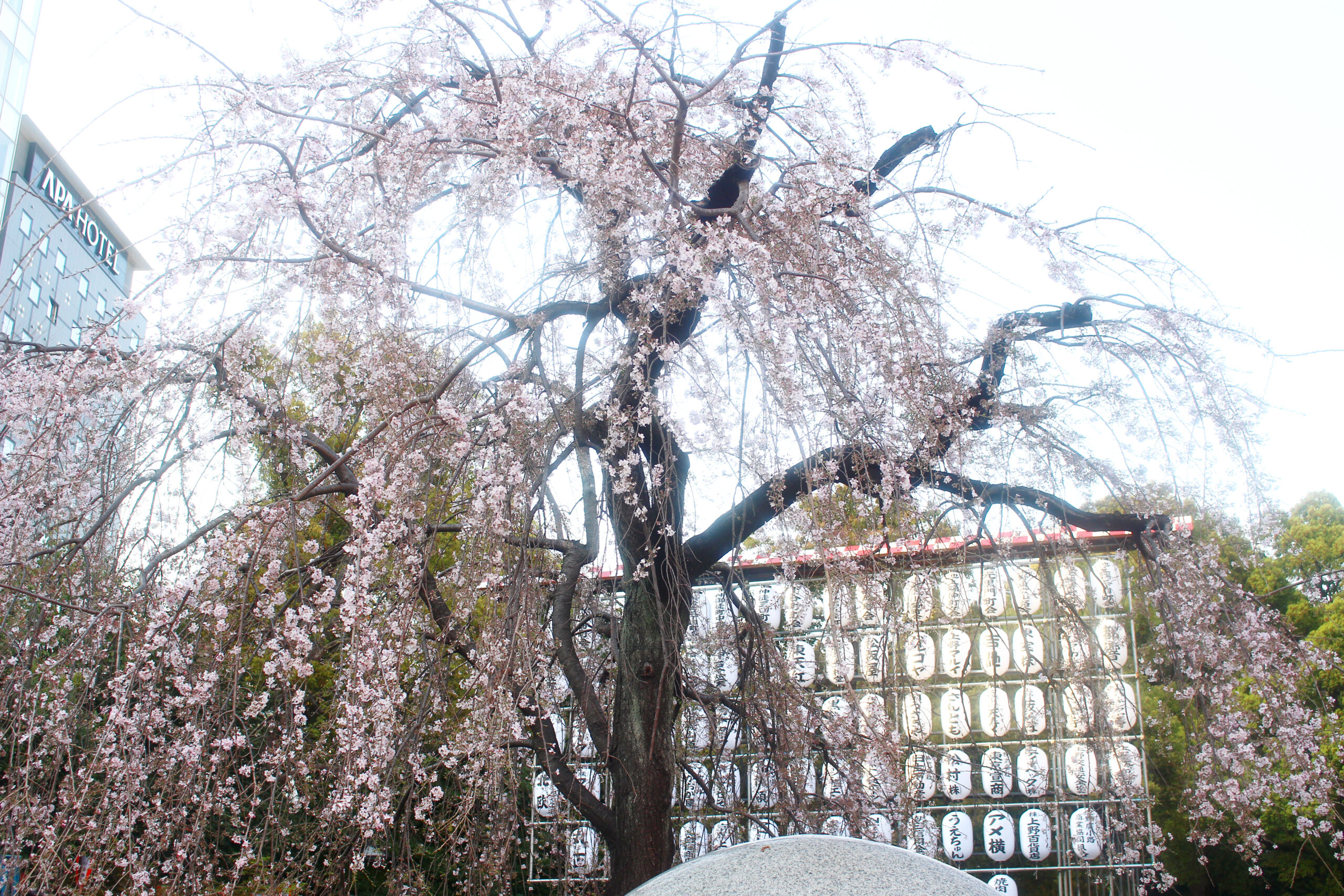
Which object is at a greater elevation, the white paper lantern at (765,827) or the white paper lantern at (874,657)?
the white paper lantern at (874,657)

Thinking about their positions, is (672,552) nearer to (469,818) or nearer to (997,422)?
(469,818)

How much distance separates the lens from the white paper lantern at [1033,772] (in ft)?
29.2

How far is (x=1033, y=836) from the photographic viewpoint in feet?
29.6

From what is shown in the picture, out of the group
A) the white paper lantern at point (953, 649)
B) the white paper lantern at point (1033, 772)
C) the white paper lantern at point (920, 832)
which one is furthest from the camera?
the white paper lantern at point (953, 649)

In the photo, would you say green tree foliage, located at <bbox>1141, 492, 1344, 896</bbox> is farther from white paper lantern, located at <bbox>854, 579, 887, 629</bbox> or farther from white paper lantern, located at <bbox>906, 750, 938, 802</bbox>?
white paper lantern, located at <bbox>854, 579, 887, 629</bbox>

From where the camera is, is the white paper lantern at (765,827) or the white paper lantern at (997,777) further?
the white paper lantern at (997,777)

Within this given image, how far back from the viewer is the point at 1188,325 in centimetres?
433

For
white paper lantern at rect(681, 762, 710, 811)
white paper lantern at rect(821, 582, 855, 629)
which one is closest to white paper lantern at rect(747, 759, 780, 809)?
white paper lantern at rect(681, 762, 710, 811)

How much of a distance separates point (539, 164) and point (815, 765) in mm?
3651

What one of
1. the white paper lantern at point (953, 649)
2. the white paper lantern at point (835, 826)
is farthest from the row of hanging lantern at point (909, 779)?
the white paper lantern at point (953, 649)

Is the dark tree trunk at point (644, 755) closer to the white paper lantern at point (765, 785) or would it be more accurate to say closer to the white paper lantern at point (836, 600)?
the white paper lantern at point (765, 785)

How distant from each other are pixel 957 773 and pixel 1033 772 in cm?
95

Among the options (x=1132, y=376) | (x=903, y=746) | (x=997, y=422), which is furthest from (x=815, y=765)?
(x=1132, y=376)

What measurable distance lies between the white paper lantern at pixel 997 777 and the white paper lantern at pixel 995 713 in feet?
0.88
